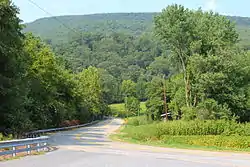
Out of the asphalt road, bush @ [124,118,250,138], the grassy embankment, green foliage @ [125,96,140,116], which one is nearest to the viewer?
the asphalt road

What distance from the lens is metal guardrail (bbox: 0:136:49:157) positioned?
1690 cm

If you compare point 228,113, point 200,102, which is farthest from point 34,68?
point 228,113

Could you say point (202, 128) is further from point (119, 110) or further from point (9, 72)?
point (119, 110)

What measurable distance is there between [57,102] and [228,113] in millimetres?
25515

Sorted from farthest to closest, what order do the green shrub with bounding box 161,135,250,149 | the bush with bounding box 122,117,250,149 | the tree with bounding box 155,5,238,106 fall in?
1. the tree with bounding box 155,5,238,106
2. the bush with bounding box 122,117,250,149
3. the green shrub with bounding box 161,135,250,149

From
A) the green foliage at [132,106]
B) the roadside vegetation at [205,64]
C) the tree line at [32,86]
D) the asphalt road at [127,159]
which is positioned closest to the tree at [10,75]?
the tree line at [32,86]

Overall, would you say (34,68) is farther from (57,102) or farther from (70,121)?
(70,121)

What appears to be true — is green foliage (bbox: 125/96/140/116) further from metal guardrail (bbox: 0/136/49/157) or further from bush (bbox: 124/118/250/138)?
metal guardrail (bbox: 0/136/49/157)

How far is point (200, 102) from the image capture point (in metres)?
51.8

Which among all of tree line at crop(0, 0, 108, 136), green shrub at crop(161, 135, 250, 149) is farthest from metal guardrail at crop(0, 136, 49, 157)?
green shrub at crop(161, 135, 250, 149)

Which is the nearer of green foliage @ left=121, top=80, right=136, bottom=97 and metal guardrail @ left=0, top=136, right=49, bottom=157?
metal guardrail @ left=0, top=136, right=49, bottom=157

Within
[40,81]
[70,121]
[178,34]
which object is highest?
[178,34]

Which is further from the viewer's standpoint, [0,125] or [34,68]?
[34,68]

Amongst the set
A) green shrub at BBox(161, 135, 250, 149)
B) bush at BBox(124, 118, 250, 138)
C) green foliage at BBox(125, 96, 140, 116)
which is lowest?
green foliage at BBox(125, 96, 140, 116)
